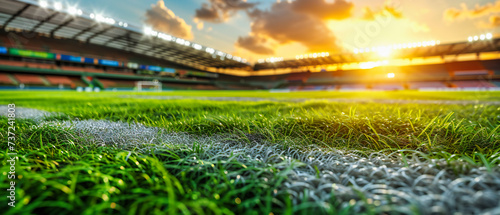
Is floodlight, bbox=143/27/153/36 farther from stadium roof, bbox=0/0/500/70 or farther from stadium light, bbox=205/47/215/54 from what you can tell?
stadium light, bbox=205/47/215/54

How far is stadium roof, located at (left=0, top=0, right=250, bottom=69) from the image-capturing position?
24.8m

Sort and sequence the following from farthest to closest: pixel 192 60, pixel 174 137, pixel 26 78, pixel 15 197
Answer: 1. pixel 192 60
2. pixel 26 78
3. pixel 174 137
4. pixel 15 197

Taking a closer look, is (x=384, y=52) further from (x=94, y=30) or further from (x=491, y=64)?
(x=94, y=30)

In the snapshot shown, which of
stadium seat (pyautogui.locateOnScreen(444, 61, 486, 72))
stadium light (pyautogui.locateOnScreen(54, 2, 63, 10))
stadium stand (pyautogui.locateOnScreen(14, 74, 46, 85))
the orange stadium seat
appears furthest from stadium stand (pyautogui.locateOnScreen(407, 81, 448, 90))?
the orange stadium seat

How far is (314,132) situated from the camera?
196 centimetres

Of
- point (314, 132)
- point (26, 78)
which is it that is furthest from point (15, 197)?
point (26, 78)

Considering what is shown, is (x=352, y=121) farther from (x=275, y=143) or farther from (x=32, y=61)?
(x=32, y=61)

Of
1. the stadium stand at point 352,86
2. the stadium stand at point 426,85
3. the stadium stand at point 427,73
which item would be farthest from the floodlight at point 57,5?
the stadium stand at point 427,73

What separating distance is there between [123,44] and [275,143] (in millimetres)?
45740

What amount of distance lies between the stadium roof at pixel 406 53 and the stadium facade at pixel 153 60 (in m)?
0.13

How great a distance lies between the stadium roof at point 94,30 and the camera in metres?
24.8

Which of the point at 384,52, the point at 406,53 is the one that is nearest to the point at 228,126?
the point at 384,52

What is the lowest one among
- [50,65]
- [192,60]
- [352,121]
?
[352,121]

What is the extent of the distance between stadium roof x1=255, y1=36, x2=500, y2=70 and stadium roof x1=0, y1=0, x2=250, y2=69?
13847 mm
